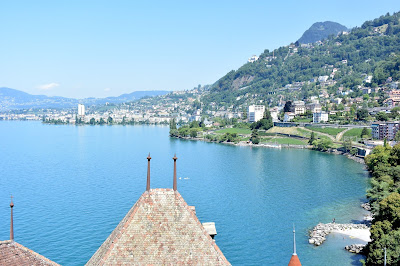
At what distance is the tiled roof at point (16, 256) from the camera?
7.99 meters

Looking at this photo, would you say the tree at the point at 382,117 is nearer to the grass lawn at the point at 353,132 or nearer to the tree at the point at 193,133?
the grass lawn at the point at 353,132

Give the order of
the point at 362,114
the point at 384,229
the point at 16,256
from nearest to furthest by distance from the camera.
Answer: the point at 16,256 → the point at 384,229 → the point at 362,114

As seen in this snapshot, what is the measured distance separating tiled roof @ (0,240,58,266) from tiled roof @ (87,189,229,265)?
1.14 meters

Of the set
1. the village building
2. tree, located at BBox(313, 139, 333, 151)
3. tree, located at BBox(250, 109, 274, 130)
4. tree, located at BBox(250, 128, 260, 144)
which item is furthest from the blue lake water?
tree, located at BBox(250, 109, 274, 130)

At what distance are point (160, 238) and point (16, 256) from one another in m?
2.75

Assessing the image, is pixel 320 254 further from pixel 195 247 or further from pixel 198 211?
pixel 195 247

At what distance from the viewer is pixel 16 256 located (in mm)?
8125

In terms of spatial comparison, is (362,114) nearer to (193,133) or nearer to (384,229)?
(193,133)

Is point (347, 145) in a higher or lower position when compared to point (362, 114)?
lower

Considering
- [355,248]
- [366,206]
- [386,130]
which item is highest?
[386,130]

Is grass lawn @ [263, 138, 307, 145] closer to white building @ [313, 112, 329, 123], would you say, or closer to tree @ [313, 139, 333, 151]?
tree @ [313, 139, 333, 151]

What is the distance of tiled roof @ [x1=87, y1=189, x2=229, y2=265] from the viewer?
25.4 ft

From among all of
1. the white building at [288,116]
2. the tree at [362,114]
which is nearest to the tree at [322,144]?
the tree at [362,114]

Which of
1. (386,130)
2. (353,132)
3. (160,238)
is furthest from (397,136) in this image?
(160,238)
